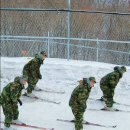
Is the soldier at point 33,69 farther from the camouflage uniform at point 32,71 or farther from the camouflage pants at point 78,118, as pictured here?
the camouflage pants at point 78,118

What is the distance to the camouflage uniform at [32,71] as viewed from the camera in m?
14.0

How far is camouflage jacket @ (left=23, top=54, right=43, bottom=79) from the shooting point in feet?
46.1

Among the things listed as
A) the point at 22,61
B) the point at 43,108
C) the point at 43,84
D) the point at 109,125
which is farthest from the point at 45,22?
the point at 109,125

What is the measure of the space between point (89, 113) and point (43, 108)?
1226 mm

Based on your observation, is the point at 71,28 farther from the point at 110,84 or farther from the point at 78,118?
the point at 78,118

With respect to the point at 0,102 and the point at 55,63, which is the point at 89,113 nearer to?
the point at 0,102

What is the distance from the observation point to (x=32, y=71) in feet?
46.3

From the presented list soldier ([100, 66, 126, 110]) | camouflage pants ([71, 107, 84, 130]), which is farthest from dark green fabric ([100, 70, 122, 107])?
camouflage pants ([71, 107, 84, 130])

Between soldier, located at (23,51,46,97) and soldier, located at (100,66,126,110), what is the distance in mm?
1949

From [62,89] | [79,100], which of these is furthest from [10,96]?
[62,89]

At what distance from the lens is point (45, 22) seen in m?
20.2

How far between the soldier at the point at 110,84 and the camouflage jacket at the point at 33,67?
1978 millimetres

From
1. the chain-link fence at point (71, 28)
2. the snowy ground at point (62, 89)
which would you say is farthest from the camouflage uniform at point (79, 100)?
the chain-link fence at point (71, 28)

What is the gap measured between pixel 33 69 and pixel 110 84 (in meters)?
2.32
